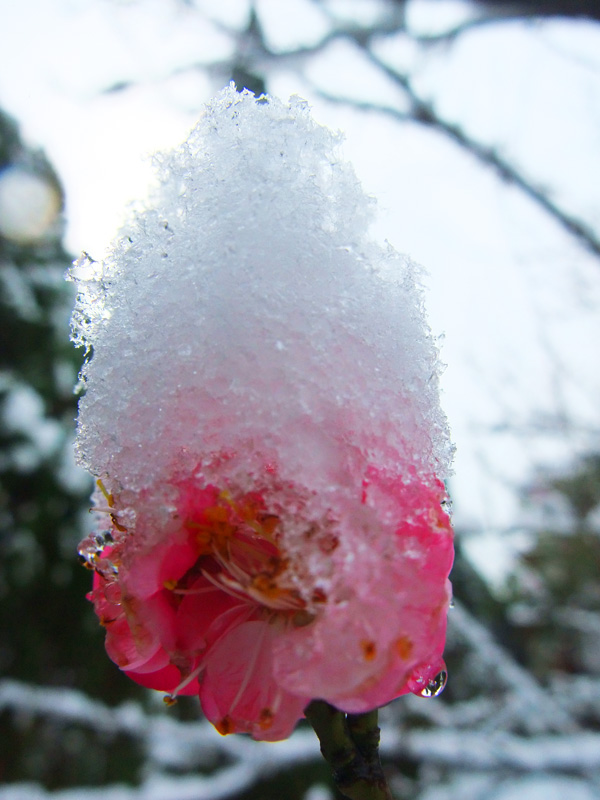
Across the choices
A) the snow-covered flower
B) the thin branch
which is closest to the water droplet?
the snow-covered flower

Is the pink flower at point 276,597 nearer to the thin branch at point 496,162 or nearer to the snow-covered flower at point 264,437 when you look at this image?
the snow-covered flower at point 264,437

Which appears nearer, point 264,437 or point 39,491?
point 264,437

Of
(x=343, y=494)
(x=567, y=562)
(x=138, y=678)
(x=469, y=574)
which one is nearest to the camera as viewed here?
(x=343, y=494)

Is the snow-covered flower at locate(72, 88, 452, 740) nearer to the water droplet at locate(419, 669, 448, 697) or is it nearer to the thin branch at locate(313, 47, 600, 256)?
the water droplet at locate(419, 669, 448, 697)

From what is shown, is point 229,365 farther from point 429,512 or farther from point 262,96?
point 262,96

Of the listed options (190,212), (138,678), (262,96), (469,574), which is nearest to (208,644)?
(138,678)

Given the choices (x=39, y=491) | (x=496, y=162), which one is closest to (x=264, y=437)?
(x=496, y=162)

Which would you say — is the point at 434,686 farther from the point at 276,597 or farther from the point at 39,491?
the point at 39,491
